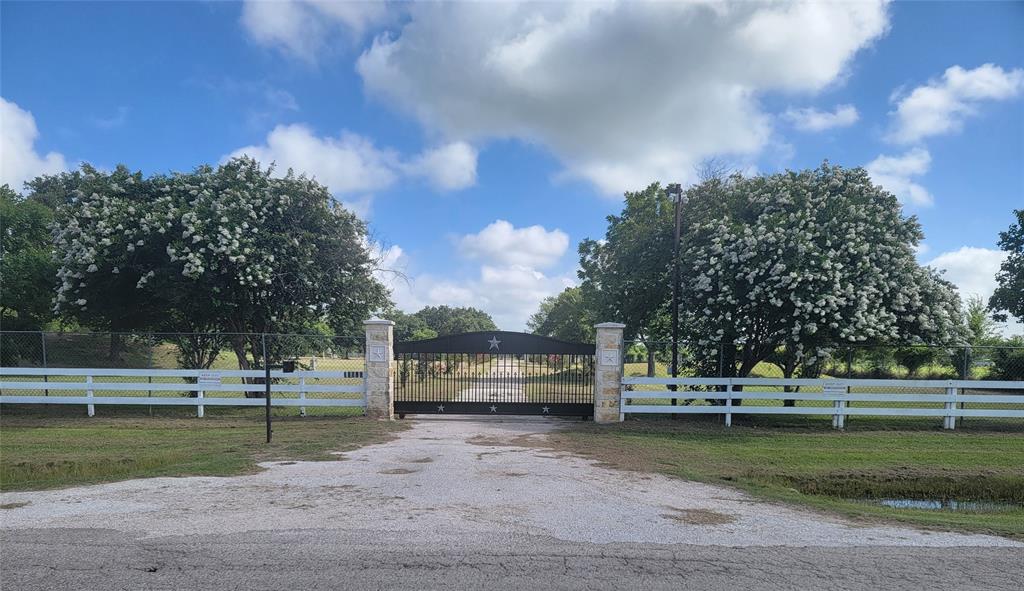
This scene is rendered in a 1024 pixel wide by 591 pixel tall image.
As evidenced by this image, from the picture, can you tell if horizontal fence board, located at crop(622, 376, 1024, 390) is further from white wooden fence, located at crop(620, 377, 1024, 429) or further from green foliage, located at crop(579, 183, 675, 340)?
green foliage, located at crop(579, 183, 675, 340)

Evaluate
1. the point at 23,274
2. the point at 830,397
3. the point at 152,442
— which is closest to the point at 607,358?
the point at 830,397

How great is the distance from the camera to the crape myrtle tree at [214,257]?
13242 mm

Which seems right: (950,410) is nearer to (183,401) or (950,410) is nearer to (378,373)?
(378,373)

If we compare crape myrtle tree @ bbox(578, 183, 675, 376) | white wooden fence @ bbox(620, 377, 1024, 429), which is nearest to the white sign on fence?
white wooden fence @ bbox(620, 377, 1024, 429)

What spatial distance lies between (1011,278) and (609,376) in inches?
617

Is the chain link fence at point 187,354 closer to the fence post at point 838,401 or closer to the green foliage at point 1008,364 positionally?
the fence post at point 838,401

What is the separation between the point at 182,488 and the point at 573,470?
5.07 m

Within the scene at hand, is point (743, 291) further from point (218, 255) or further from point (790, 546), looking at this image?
point (218, 255)

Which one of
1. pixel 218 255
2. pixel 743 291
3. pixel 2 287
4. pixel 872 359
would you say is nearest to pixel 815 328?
pixel 743 291

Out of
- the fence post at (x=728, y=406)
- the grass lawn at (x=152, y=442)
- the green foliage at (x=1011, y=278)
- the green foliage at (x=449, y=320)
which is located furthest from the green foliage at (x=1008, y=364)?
the green foliage at (x=449, y=320)

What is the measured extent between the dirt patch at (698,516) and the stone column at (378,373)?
303 inches

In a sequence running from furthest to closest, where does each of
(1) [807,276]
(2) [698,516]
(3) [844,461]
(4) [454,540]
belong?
(1) [807,276] → (3) [844,461] → (2) [698,516] → (4) [454,540]

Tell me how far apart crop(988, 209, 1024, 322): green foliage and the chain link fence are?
20.7 metres

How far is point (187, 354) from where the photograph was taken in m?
13.8
